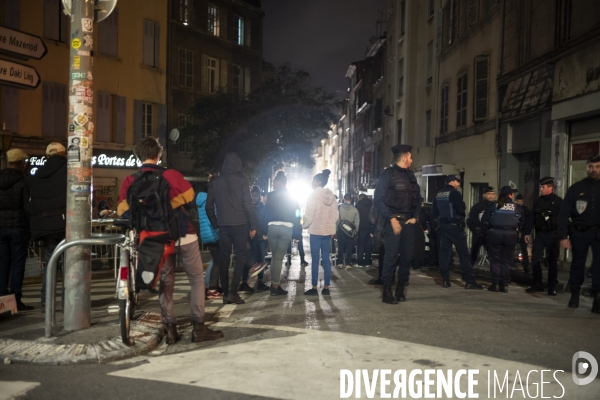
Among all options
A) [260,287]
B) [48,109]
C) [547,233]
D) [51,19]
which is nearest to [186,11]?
[51,19]

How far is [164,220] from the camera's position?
5.99m

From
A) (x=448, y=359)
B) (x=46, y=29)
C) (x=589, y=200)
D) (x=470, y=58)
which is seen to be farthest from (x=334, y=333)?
(x=46, y=29)

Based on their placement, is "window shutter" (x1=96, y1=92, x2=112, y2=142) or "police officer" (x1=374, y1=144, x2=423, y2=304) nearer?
"police officer" (x1=374, y1=144, x2=423, y2=304)

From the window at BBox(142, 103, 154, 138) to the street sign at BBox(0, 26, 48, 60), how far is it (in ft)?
78.0

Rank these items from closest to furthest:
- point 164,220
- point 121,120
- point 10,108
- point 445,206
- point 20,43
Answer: point 164,220 < point 20,43 < point 445,206 < point 10,108 < point 121,120

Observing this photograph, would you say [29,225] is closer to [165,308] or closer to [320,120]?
[165,308]

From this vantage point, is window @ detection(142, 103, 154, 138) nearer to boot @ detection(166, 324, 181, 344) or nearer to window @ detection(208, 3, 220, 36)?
window @ detection(208, 3, 220, 36)

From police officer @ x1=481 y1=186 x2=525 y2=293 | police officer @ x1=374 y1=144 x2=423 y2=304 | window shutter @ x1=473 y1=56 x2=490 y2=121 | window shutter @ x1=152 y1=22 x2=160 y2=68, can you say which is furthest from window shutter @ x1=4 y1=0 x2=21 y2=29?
police officer @ x1=481 y1=186 x2=525 y2=293

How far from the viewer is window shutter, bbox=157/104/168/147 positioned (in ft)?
105

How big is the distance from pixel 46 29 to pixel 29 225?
1987 cm

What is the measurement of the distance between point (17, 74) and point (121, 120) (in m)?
22.6

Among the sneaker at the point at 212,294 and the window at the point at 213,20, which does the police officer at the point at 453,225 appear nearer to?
the sneaker at the point at 212,294

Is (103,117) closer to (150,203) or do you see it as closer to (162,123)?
(162,123)

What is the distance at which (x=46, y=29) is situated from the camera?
25.4 meters
